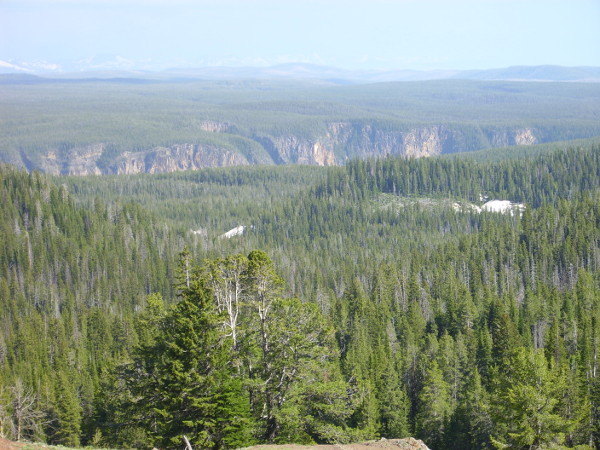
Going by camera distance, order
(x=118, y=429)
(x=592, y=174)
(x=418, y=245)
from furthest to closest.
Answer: (x=592, y=174), (x=418, y=245), (x=118, y=429)

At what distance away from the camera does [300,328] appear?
144 feet

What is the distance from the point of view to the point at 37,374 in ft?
272

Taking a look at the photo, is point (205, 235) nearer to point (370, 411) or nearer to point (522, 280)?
point (522, 280)

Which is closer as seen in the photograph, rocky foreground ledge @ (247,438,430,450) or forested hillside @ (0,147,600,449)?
rocky foreground ledge @ (247,438,430,450)

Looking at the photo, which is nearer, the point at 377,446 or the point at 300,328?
the point at 377,446

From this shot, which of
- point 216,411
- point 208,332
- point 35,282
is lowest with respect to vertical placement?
point 35,282

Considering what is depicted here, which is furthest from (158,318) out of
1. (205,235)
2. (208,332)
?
(205,235)

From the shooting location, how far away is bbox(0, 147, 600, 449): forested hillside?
43094 millimetres

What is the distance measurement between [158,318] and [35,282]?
331 feet

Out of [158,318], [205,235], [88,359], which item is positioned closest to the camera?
[158,318]

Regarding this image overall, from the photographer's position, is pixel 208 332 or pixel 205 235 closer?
pixel 208 332

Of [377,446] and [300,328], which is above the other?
[300,328]

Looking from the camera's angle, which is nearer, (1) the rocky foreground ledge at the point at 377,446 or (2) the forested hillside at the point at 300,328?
(1) the rocky foreground ledge at the point at 377,446

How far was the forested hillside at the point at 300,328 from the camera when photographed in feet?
141
